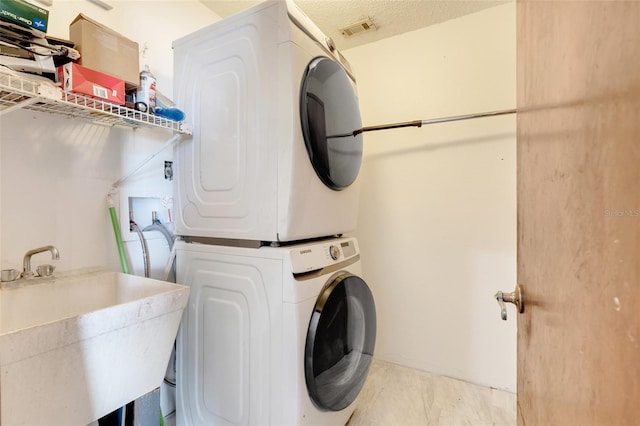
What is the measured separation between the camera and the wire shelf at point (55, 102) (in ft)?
2.60

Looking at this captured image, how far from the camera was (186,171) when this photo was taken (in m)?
1.44

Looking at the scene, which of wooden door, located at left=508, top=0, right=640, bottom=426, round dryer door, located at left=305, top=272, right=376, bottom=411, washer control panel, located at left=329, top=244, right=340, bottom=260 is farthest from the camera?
washer control panel, located at left=329, top=244, right=340, bottom=260

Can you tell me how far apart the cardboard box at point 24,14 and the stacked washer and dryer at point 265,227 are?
536 mm

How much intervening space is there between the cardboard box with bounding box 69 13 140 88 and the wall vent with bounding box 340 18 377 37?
1.50 m

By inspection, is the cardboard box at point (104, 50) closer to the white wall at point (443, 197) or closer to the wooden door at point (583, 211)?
the wooden door at point (583, 211)

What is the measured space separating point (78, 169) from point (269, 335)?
112cm

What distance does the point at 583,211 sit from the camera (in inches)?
18.3

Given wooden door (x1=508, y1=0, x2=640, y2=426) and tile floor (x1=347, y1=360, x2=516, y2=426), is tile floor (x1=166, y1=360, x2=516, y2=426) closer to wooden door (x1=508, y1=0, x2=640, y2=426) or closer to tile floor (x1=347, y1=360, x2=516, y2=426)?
tile floor (x1=347, y1=360, x2=516, y2=426)

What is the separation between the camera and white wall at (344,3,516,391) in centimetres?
196

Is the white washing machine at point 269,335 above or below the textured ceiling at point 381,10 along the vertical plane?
→ below

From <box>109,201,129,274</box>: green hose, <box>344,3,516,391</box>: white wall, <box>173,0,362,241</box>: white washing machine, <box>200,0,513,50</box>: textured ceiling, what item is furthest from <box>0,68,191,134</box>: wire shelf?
<box>344,3,516,391</box>: white wall

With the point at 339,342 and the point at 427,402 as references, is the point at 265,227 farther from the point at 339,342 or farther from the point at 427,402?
the point at 427,402

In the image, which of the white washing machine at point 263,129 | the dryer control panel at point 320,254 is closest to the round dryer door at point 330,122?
the white washing machine at point 263,129

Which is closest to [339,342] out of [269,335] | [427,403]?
[269,335]
